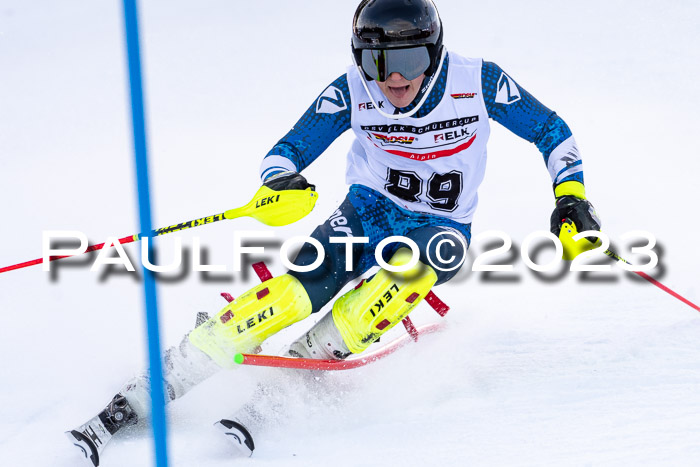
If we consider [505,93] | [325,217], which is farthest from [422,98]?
[325,217]

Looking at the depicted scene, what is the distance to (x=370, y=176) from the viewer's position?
3406 millimetres

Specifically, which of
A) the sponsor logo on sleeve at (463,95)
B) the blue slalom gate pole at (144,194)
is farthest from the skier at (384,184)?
the blue slalom gate pole at (144,194)

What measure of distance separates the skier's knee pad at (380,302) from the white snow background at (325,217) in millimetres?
287

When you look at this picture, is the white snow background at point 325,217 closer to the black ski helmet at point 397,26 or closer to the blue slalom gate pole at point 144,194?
the blue slalom gate pole at point 144,194

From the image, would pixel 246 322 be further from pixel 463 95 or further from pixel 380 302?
pixel 463 95

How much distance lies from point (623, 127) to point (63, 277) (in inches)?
157

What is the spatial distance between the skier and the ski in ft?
0.20

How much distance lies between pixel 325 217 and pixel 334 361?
78.4 inches

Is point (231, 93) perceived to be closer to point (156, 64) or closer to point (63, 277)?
point (156, 64)

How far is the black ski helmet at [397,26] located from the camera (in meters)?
2.89

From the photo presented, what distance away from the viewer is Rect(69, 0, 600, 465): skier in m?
2.92

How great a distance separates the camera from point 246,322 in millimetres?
2914

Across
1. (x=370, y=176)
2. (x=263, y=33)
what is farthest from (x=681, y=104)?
(x=370, y=176)

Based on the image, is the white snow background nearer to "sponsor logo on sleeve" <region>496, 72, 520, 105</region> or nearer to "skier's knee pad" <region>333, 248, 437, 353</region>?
"skier's knee pad" <region>333, 248, 437, 353</region>
